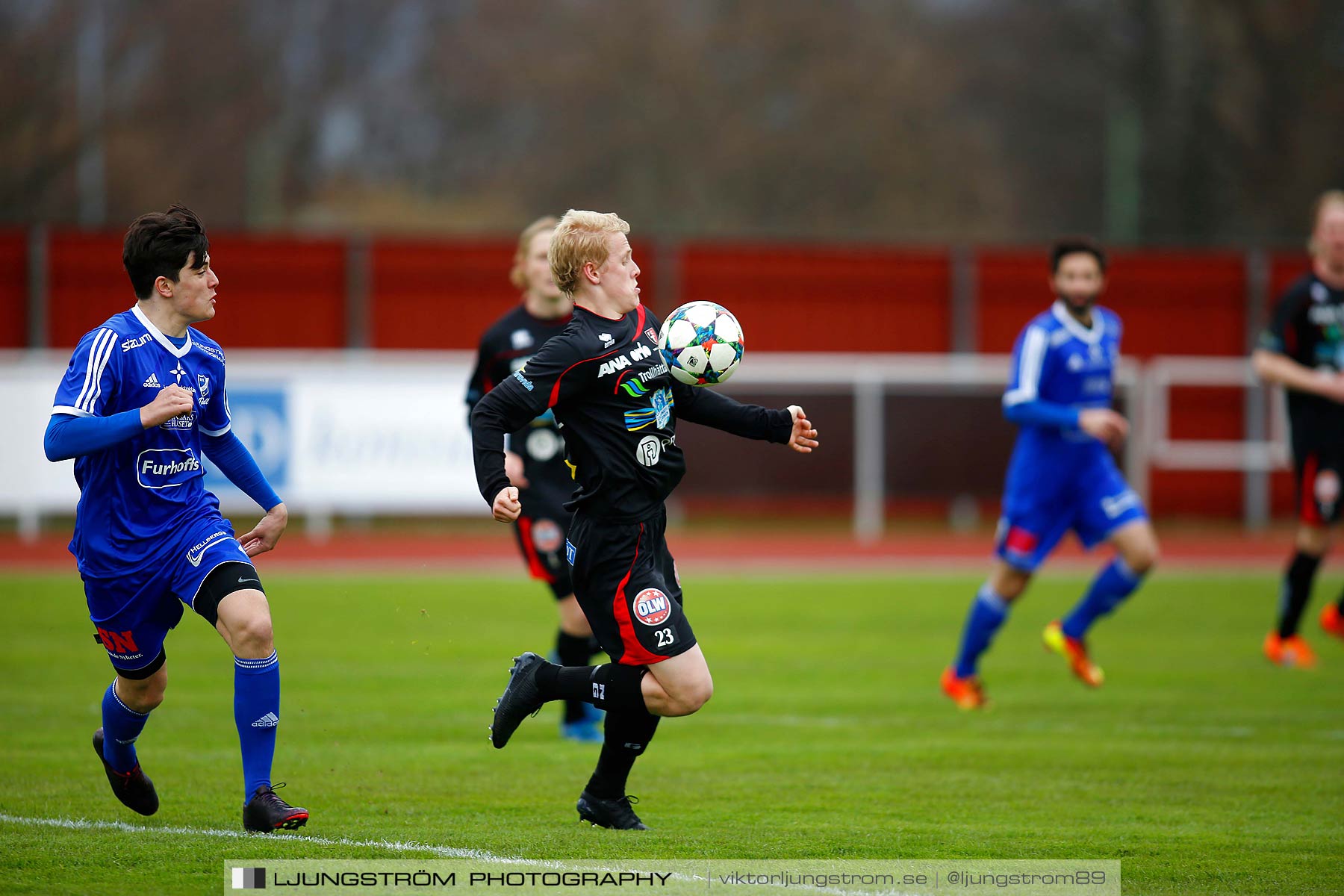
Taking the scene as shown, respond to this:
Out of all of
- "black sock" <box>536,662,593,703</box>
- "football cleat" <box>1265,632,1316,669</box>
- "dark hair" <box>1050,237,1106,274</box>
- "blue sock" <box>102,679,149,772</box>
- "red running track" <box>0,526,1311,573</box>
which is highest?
"dark hair" <box>1050,237,1106,274</box>

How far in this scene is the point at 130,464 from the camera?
4.82 meters

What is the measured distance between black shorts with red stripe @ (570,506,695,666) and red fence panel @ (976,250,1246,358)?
18885 millimetres

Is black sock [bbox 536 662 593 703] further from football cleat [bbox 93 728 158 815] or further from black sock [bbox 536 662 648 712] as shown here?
football cleat [bbox 93 728 158 815]

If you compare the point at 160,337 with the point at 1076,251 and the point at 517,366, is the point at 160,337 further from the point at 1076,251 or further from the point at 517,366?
the point at 1076,251

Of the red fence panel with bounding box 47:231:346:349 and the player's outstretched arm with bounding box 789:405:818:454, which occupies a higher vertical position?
the red fence panel with bounding box 47:231:346:349

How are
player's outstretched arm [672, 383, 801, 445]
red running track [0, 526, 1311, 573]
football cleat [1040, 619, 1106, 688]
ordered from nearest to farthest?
player's outstretched arm [672, 383, 801, 445] → football cleat [1040, 619, 1106, 688] → red running track [0, 526, 1311, 573]

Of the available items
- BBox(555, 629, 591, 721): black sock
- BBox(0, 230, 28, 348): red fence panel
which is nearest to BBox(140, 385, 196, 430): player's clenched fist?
BBox(555, 629, 591, 721): black sock

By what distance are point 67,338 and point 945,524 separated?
13.3 m

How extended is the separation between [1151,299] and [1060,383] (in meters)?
16.4

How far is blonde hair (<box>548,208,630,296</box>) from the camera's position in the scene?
496 centimetres

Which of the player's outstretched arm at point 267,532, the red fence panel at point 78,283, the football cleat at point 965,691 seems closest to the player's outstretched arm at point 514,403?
the player's outstretched arm at point 267,532

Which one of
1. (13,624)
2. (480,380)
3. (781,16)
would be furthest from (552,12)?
(480,380)

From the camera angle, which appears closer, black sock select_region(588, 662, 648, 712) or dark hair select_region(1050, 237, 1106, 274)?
black sock select_region(588, 662, 648, 712)

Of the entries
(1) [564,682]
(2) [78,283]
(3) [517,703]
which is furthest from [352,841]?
(2) [78,283]
